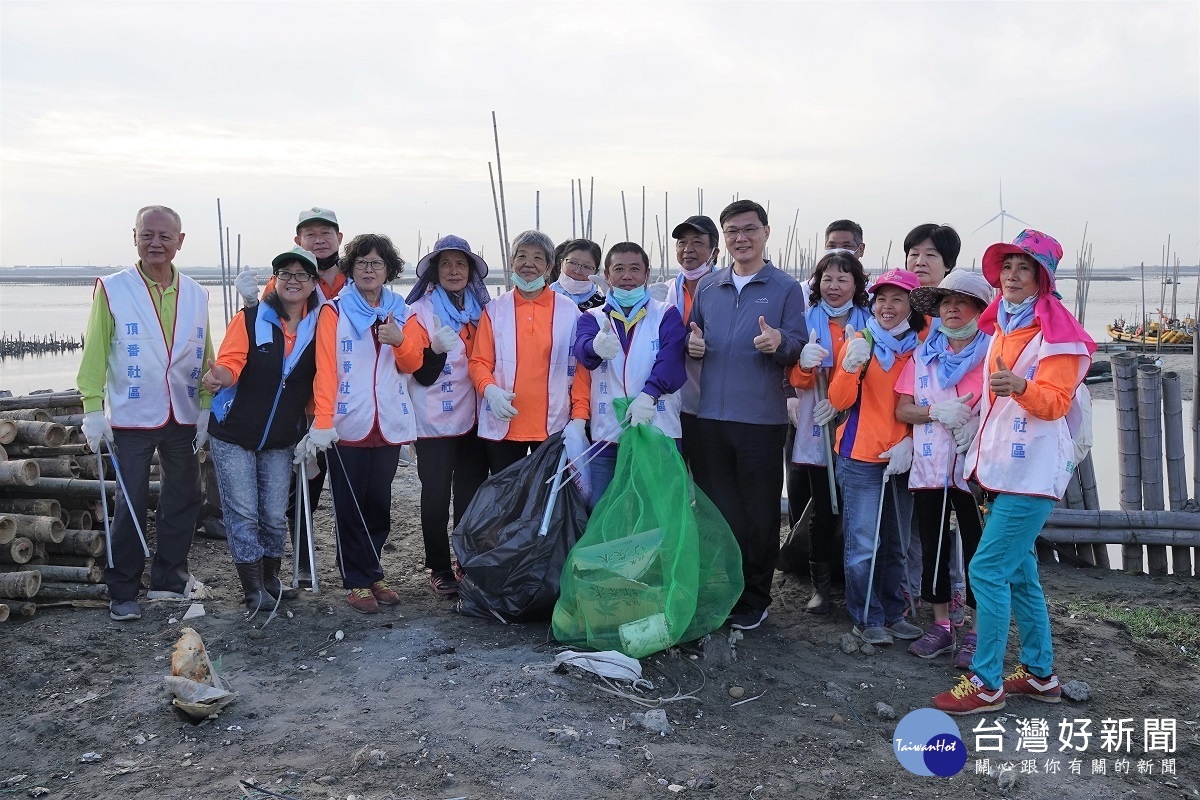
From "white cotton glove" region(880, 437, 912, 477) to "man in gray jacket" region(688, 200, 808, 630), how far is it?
464 mm

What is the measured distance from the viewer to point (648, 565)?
342cm

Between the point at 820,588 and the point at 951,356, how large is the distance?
1321mm

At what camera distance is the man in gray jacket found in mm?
3781

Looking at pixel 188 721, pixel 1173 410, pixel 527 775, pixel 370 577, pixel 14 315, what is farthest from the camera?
pixel 14 315

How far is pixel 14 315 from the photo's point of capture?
39219mm

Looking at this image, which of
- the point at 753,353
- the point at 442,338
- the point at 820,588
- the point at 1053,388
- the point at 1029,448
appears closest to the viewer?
the point at 1053,388

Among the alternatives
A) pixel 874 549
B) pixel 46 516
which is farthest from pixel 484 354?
pixel 46 516

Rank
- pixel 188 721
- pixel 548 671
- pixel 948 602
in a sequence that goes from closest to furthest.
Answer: pixel 188 721
pixel 548 671
pixel 948 602

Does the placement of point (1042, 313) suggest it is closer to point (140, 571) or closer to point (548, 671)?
point (548, 671)

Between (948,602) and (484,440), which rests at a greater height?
(484,440)

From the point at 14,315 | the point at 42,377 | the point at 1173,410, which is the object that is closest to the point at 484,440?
the point at 1173,410

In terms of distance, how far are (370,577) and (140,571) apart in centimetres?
103

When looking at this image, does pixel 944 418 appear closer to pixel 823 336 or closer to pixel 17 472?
pixel 823 336

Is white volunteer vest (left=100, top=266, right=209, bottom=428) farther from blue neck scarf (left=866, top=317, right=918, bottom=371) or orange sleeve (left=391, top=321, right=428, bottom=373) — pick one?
blue neck scarf (left=866, top=317, right=918, bottom=371)
